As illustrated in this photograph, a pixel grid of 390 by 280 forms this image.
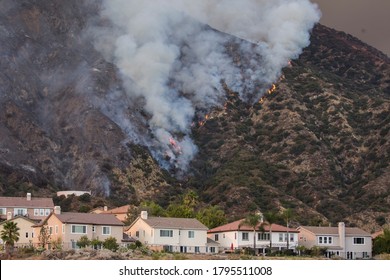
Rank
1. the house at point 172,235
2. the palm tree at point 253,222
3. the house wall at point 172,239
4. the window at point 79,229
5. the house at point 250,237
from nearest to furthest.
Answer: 1. the window at point 79,229
2. the house wall at point 172,239
3. the house at point 172,235
4. the palm tree at point 253,222
5. the house at point 250,237

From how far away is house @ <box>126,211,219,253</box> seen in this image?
116000mm

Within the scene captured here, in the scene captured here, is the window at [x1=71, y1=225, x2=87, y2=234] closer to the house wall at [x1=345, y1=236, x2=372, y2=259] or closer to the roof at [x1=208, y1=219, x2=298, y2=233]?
the roof at [x1=208, y1=219, x2=298, y2=233]

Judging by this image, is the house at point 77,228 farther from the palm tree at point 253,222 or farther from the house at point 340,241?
the house at point 340,241

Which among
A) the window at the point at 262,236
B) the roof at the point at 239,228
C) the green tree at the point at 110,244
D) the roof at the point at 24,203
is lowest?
the green tree at the point at 110,244

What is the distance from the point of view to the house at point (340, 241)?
12812cm

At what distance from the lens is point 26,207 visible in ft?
474

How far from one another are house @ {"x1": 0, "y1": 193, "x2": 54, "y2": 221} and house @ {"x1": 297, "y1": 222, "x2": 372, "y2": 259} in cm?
4582

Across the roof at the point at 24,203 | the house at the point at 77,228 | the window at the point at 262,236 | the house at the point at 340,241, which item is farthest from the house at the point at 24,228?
the house at the point at 340,241

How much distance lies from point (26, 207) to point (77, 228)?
34876 millimetres

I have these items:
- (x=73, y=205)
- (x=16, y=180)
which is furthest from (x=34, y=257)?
(x=16, y=180)

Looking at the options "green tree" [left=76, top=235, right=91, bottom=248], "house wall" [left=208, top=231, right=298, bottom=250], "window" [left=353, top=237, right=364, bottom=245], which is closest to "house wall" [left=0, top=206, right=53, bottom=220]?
"house wall" [left=208, top=231, right=298, bottom=250]

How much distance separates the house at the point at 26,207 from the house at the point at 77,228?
2618cm

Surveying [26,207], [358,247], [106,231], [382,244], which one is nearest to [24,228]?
[106,231]

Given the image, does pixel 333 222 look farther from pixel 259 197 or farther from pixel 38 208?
pixel 38 208
